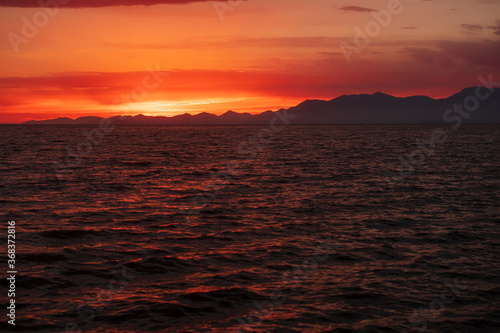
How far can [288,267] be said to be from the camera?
48.7 ft

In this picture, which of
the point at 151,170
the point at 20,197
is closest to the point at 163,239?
the point at 20,197

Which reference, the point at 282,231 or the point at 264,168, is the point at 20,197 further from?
the point at 264,168

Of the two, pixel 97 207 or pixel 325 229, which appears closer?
pixel 325 229

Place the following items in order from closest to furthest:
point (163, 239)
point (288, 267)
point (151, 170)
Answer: point (288, 267), point (163, 239), point (151, 170)

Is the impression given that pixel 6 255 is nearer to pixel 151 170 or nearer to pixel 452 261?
pixel 452 261

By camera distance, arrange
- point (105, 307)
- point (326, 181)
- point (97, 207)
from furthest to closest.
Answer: point (326, 181) → point (97, 207) → point (105, 307)

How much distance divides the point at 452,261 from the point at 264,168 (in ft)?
105

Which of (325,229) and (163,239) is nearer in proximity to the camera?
(163,239)

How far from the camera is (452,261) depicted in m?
15.6

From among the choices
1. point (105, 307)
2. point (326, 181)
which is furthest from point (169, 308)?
point (326, 181)

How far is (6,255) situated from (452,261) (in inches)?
637

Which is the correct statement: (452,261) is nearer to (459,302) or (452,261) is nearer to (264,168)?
(459,302)

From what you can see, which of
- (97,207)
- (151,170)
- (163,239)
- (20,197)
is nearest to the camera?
(163,239)

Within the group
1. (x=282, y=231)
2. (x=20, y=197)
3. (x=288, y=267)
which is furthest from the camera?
(x=20, y=197)
